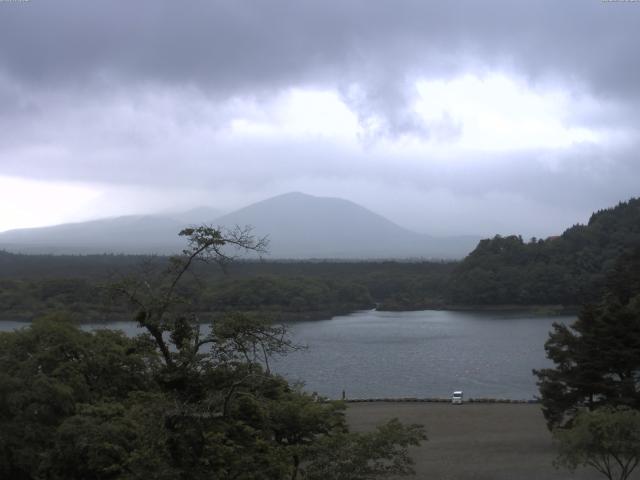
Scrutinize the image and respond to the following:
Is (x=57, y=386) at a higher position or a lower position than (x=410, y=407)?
higher

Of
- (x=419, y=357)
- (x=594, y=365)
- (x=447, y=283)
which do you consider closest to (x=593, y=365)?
(x=594, y=365)

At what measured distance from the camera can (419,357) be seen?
22.8m

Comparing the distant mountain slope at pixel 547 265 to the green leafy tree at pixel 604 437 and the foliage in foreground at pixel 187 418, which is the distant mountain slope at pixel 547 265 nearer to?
the green leafy tree at pixel 604 437

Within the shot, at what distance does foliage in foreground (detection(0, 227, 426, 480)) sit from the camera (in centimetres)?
384

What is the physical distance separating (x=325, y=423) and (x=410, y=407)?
7.29m

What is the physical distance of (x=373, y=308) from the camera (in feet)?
150

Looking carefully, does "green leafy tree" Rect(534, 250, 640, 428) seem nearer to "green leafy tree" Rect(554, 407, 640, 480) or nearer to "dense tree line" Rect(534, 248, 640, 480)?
"dense tree line" Rect(534, 248, 640, 480)

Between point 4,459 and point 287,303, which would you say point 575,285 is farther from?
point 4,459

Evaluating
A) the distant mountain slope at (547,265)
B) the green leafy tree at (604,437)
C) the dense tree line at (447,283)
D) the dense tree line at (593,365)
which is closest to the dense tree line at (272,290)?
the dense tree line at (447,283)

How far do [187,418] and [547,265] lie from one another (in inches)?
1694

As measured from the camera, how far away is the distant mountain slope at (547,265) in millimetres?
41594

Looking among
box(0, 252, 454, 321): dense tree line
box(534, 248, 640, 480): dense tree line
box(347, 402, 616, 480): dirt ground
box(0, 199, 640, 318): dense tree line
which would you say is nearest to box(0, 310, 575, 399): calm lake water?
box(347, 402, 616, 480): dirt ground

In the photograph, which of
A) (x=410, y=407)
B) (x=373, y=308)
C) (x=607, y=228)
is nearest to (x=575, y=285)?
(x=607, y=228)

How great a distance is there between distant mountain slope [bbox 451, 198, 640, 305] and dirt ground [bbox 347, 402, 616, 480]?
1049 inches
